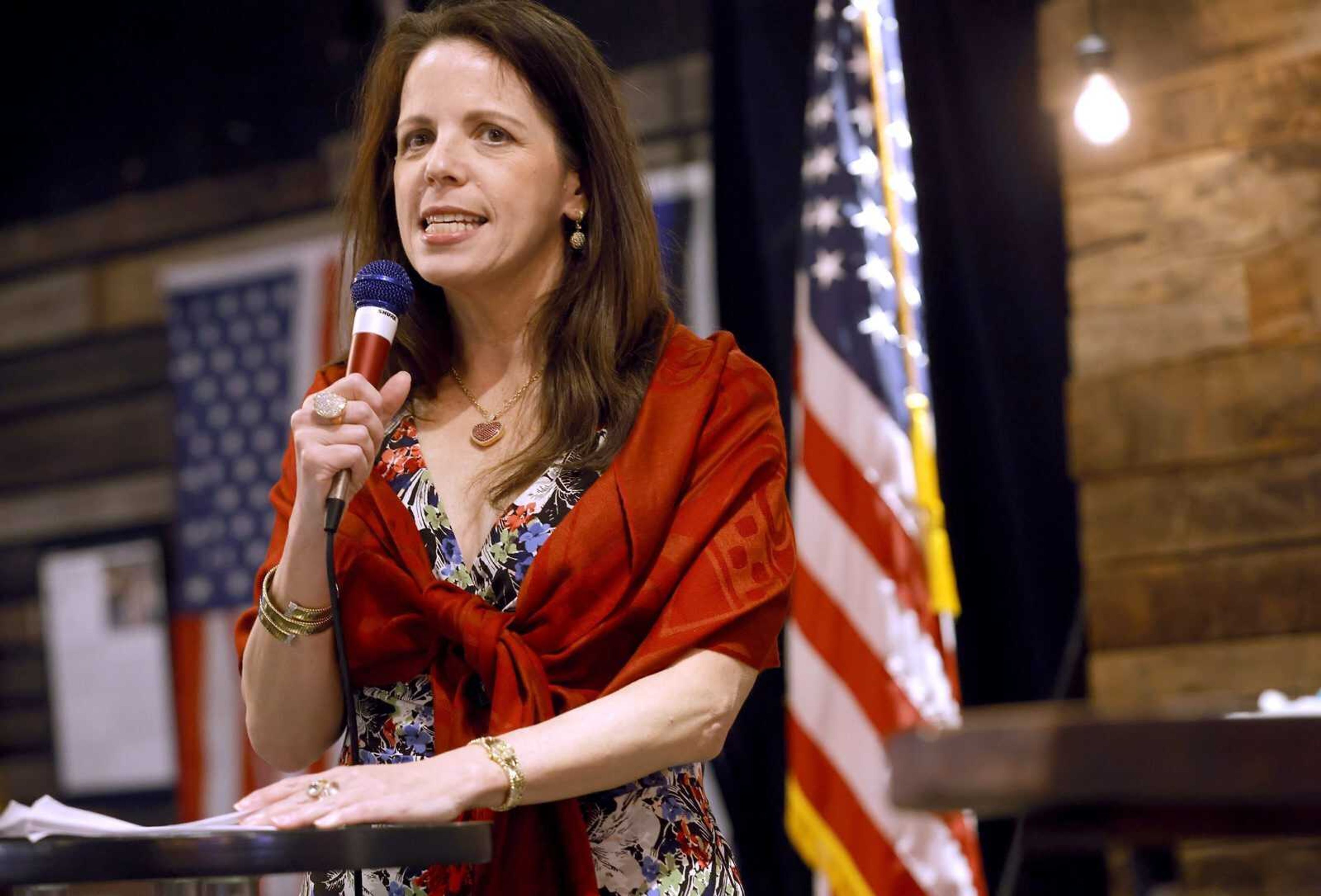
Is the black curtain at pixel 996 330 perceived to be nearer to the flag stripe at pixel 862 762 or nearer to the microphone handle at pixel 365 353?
the flag stripe at pixel 862 762

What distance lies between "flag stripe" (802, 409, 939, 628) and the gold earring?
161cm

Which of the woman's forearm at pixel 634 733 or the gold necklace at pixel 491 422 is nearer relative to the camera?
the woman's forearm at pixel 634 733

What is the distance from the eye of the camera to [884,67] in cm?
327

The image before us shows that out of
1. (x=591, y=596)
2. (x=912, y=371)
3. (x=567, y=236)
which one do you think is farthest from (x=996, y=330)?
(x=591, y=596)

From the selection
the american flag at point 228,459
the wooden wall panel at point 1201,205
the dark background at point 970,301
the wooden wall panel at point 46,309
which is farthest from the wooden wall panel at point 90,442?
the wooden wall panel at point 1201,205

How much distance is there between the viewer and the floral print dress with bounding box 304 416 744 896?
55.4 inches

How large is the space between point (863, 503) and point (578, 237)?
1.64 m

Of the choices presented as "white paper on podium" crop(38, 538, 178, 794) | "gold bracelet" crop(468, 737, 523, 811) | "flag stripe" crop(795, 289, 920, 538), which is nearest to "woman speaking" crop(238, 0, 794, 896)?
"gold bracelet" crop(468, 737, 523, 811)

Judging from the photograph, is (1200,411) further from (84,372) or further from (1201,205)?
(84,372)

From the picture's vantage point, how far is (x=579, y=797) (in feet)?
4.62

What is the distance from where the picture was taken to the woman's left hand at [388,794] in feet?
3.67

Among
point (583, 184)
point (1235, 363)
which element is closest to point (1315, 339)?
point (1235, 363)

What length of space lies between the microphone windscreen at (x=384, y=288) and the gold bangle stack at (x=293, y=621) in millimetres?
284

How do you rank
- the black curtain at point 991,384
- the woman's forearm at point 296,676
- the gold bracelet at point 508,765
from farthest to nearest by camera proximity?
the black curtain at point 991,384 < the woman's forearm at point 296,676 < the gold bracelet at point 508,765
